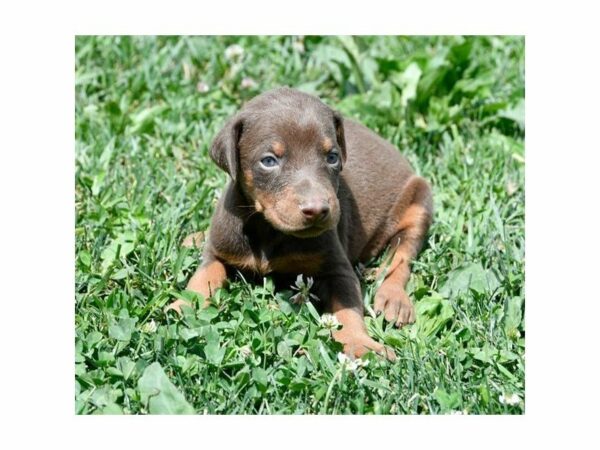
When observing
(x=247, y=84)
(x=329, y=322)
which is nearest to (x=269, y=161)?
(x=329, y=322)

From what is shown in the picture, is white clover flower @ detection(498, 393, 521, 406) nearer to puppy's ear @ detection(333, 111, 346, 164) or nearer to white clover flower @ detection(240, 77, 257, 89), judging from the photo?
puppy's ear @ detection(333, 111, 346, 164)

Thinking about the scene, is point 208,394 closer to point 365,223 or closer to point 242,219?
point 242,219

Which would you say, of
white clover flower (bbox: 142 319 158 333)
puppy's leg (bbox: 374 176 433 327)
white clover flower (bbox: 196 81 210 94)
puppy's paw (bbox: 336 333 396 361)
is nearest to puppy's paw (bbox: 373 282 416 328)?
puppy's leg (bbox: 374 176 433 327)

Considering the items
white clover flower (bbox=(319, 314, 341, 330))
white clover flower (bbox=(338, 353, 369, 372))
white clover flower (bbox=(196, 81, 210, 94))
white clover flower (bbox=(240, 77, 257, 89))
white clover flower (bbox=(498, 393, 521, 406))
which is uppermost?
white clover flower (bbox=(240, 77, 257, 89))

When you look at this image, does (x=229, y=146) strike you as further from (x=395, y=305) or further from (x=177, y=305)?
(x=395, y=305)

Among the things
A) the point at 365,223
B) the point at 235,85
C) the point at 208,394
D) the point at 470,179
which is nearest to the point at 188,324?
the point at 208,394
